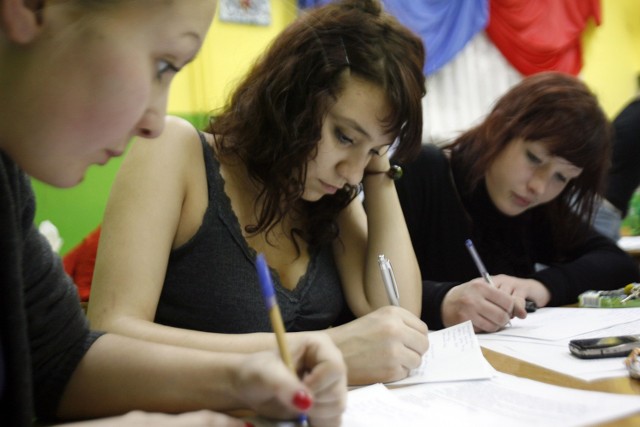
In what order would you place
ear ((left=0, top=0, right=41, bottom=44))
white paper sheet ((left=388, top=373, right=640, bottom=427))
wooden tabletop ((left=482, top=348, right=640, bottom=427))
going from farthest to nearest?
wooden tabletop ((left=482, top=348, right=640, bottom=427)) → white paper sheet ((left=388, top=373, right=640, bottom=427)) → ear ((left=0, top=0, right=41, bottom=44))

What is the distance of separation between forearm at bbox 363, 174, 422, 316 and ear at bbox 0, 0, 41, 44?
86 cm

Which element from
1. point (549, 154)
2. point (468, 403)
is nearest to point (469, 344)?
point (468, 403)

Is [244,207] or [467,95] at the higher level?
[244,207]

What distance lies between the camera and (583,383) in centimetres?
75

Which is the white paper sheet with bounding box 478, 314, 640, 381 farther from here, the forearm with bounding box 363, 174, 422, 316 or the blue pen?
the blue pen

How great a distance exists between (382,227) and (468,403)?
64 cm

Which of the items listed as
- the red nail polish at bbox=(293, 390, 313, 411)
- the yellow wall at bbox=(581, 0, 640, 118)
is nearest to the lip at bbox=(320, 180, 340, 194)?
the red nail polish at bbox=(293, 390, 313, 411)

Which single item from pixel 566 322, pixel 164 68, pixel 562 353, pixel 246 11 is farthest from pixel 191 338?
pixel 246 11

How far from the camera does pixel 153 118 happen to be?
0.64m

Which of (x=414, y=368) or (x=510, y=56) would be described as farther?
(x=510, y=56)

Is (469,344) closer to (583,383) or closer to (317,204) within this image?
(583,383)

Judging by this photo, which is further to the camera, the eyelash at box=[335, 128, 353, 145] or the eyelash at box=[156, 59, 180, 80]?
the eyelash at box=[335, 128, 353, 145]

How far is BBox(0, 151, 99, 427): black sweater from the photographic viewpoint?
63cm

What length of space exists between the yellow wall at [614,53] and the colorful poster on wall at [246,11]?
7.84 ft
